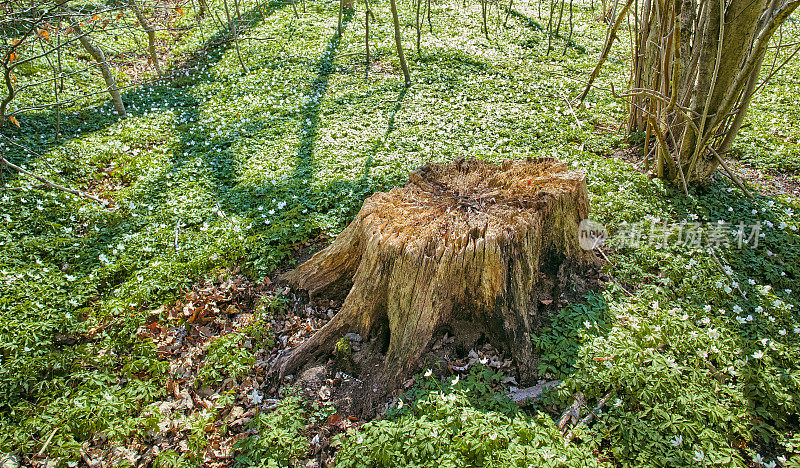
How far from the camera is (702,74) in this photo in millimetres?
4441

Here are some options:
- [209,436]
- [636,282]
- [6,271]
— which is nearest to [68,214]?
[6,271]

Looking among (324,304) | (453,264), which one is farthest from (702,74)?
(324,304)

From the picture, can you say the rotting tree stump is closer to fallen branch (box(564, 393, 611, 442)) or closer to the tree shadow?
fallen branch (box(564, 393, 611, 442))

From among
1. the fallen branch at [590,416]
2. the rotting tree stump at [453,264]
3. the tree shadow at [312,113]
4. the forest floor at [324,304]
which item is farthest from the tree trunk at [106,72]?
the fallen branch at [590,416]

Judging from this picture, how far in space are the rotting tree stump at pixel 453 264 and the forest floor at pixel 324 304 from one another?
219mm

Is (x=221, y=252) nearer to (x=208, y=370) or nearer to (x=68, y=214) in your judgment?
(x=208, y=370)

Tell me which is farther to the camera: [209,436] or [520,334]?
[520,334]

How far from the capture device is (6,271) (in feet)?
12.4

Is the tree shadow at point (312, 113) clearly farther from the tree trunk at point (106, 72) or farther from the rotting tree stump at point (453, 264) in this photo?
the tree trunk at point (106, 72)

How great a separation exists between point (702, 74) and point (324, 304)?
4.51 metres

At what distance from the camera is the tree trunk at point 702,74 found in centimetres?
410

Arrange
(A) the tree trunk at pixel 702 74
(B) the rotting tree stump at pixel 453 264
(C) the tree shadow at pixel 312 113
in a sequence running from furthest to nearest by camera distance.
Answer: (C) the tree shadow at pixel 312 113, (A) the tree trunk at pixel 702 74, (B) the rotting tree stump at pixel 453 264

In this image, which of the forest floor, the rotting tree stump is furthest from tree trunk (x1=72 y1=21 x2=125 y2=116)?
the rotting tree stump

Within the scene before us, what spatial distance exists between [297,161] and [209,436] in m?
3.95
